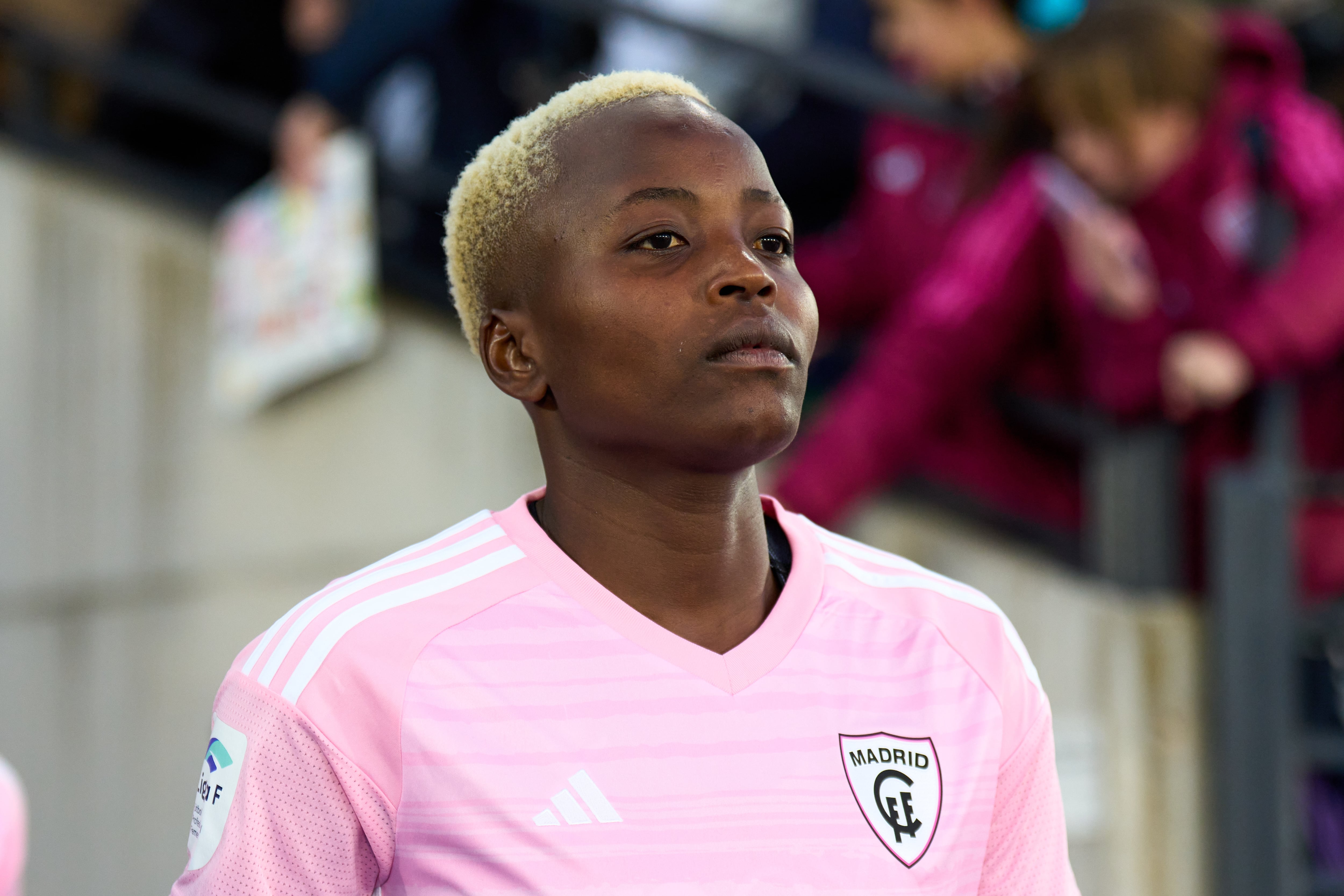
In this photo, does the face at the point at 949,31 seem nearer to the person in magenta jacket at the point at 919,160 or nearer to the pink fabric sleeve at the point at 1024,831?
the person in magenta jacket at the point at 919,160

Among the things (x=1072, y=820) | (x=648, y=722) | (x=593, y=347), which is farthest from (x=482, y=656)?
(x=1072, y=820)

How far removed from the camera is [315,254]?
448 cm

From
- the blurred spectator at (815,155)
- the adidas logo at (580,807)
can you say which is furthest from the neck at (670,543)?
the blurred spectator at (815,155)

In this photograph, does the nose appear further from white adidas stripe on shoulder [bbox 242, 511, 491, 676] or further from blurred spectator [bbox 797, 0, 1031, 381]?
blurred spectator [bbox 797, 0, 1031, 381]

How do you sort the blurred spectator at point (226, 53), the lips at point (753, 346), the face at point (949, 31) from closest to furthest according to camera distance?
the lips at point (753, 346), the face at point (949, 31), the blurred spectator at point (226, 53)

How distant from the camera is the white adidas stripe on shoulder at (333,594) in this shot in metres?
1.54

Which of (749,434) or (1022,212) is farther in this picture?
(1022,212)

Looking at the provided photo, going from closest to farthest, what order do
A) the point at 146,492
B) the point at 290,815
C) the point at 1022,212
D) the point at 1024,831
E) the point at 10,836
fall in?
the point at 290,815 → the point at 1024,831 → the point at 10,836 → the point at 1022,212 → the point at 146,492

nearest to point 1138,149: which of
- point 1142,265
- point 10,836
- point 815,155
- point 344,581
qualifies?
point 1142,265

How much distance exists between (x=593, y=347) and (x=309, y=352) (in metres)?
3.08

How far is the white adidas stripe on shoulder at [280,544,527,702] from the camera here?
4.97ft

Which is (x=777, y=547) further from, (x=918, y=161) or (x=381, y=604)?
(x=918, y=161)

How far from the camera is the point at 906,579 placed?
5.89 ft

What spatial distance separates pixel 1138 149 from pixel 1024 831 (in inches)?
83.8
